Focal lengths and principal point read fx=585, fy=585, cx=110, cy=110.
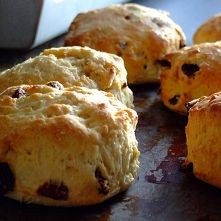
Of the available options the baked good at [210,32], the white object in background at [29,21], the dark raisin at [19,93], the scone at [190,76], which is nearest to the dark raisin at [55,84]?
the dark raisin at [19,93]

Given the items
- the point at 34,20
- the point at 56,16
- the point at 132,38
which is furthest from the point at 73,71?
the point at 56,16

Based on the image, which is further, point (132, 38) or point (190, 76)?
point (132, 38)

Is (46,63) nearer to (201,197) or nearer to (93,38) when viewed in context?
(93,38)

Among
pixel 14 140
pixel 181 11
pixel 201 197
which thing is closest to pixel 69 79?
pixel 14 140

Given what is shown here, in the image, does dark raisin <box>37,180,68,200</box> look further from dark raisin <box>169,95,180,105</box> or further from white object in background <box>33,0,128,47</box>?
white object in background <box>33,0,128,47</box>

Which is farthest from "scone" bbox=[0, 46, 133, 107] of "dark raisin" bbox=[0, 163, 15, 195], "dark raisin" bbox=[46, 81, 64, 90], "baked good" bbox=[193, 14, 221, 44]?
"baked good" bbox=[193, 14, 221, 44]

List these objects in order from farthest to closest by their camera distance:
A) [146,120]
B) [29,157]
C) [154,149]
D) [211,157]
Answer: [146,120], [154,149], [211,157], [29,157]

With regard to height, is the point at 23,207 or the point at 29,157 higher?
the point at 29,157

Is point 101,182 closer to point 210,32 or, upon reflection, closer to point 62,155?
point 62,155
